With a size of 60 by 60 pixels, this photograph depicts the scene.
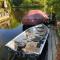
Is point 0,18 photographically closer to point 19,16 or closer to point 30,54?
point 19,16

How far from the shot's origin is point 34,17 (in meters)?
2.75

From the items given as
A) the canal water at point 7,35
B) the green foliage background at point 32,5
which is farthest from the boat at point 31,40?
the green foliage background at point 32,5

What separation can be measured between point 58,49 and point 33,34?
32 cm

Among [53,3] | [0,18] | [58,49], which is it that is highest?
[53,3]

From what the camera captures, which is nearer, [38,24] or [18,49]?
[18,49]

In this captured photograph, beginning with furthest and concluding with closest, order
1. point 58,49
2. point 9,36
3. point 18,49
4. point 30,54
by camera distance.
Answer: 1. point 9,36
2. point 58,49
3. point 18,49
4. point 30,54

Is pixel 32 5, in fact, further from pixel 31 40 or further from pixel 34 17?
pixel 31 40

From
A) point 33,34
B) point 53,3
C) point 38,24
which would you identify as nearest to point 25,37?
point 33,34

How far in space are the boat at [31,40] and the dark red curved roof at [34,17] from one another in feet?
0.20

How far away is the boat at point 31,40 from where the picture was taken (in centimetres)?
222

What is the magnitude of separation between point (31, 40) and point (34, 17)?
1.16ft

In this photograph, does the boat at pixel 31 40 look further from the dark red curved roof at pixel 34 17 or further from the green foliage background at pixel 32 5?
the green foliage background at pixel 32 5

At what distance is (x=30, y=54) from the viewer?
82.0 inches

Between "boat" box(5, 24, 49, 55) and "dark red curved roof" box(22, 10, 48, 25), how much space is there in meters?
0.06
